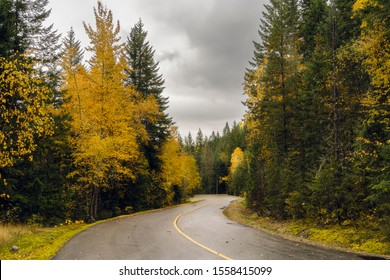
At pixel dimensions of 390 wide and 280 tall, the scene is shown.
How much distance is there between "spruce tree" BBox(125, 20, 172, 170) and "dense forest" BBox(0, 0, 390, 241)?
5.50 meters

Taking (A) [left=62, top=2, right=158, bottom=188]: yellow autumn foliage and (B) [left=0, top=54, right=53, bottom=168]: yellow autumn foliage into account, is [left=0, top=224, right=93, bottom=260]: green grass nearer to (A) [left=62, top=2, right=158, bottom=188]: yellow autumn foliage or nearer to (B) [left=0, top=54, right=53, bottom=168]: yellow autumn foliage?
(B) [left=0, top=54, right=53, bottom=168]: yellow autumn foliage

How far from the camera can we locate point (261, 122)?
22.4 metres

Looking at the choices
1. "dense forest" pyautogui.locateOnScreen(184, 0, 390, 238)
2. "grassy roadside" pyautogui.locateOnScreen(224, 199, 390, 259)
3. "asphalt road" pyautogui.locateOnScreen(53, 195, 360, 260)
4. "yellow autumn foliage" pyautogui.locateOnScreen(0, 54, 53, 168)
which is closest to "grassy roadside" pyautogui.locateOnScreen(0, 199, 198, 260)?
"asphalt road" pyautogui.locateOnScreen(53, 195, 360, 260)

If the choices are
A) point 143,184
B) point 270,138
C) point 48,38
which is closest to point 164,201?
point 143,184

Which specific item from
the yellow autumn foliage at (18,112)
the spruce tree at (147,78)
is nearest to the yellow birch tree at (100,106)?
the yellow autumn foliage at (18,112)

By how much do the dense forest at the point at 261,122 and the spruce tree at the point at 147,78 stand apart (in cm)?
550

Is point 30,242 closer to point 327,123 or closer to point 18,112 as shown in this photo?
point 18,112

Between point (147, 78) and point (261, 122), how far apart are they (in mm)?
16339

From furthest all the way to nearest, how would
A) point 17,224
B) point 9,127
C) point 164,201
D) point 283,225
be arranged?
1. point 164,201
2. point 283,225
3. point 17,224
4. point 9,127

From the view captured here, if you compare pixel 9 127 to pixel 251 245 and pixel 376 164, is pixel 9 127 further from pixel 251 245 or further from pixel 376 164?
pixel 376 164

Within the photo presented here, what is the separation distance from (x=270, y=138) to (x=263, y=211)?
5.78m

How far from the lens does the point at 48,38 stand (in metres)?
20.7

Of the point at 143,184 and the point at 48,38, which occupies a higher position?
the point at 48,38

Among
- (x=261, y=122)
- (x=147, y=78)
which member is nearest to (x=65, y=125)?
(x=261, y=122)
